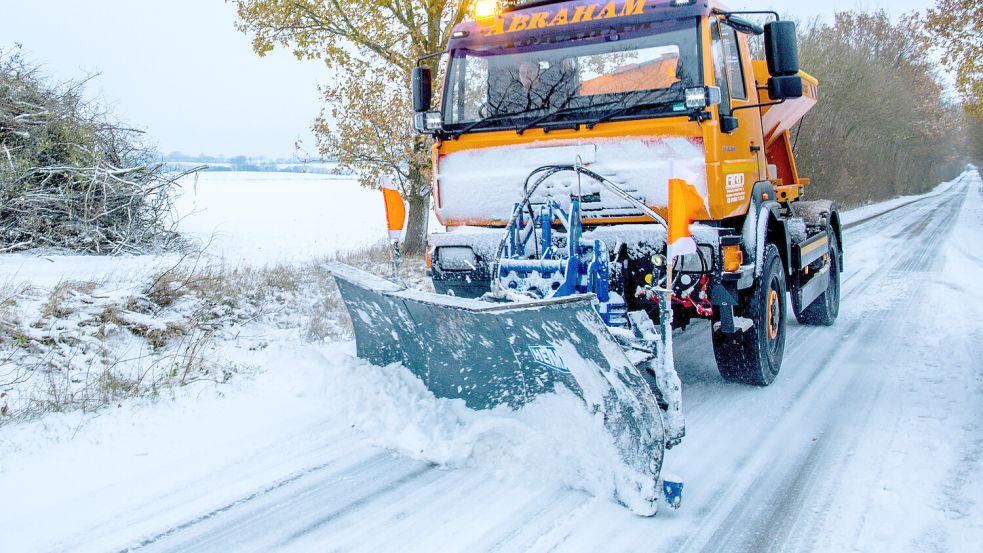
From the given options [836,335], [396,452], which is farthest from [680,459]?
[836,335]

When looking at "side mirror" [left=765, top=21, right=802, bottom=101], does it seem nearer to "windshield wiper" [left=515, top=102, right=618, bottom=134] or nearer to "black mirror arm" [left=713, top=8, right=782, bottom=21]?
"black mirror arm" [left=713, top=8, right=782, bottom=21]

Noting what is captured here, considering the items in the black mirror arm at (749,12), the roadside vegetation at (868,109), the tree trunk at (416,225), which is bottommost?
the tree trunk at (416,225)

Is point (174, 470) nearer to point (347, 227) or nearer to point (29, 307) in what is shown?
point (29, 307)

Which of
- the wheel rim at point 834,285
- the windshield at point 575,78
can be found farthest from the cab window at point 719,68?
the wheel rim at point 834,285

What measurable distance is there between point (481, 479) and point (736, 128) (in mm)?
2798

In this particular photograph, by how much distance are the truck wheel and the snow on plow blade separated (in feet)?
5.88

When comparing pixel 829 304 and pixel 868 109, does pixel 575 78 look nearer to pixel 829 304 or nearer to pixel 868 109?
pixel 829 304

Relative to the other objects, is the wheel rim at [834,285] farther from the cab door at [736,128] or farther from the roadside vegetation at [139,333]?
the roadside vegetation at [139,333]

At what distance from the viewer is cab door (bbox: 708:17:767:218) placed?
4422mm

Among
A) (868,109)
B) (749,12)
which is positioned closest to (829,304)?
(749,12)

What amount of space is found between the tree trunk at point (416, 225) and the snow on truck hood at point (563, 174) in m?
7.69

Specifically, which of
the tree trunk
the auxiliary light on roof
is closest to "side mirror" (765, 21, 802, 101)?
the auxiliary light on roof

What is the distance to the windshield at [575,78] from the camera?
4.40m

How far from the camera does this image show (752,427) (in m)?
4.25
